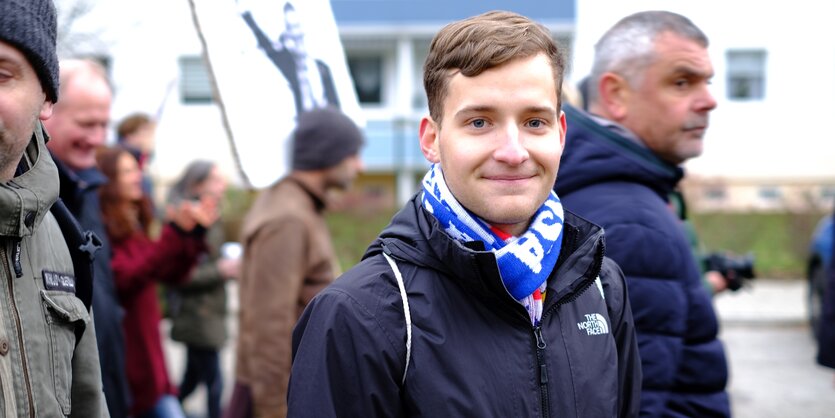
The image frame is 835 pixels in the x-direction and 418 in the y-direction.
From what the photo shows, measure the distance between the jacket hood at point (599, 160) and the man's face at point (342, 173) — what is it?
5.87 ft

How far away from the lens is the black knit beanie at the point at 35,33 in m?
2.07

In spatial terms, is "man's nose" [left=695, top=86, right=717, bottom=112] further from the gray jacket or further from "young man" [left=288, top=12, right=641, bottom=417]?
the gray jacket

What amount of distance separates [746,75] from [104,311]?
26060mm

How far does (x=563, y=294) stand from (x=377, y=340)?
1.50ft

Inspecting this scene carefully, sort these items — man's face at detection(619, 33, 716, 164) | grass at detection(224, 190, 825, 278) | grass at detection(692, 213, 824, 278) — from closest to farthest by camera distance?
man's face at detection(619, 33, 716, 164) → grass at detection(692, 213, 824, 278) → grass at detection(224, 190, 825, 278)

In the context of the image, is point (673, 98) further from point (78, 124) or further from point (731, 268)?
point (78, 124)

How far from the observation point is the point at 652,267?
Result: 2900mm

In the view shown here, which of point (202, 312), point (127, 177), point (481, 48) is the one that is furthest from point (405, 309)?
point (202, 312)

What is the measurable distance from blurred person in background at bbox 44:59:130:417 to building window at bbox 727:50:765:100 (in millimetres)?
25604

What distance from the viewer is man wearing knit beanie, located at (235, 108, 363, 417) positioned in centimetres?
443

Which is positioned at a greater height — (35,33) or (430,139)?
(35,33)

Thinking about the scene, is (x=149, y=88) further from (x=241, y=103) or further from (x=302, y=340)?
(x=302, y=340)

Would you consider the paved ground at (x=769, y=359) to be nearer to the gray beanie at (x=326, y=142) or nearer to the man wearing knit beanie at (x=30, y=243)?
the gray beanie at (x=326, y=142)

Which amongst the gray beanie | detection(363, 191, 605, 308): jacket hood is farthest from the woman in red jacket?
detection(363, 191, 605, 308): jacket hood
